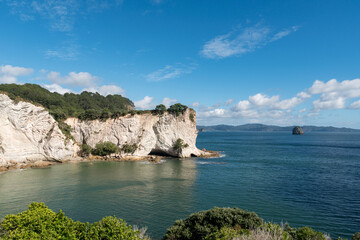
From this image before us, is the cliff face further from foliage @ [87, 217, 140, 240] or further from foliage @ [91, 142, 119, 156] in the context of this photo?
foliage @ [87, 217, 140, 240]

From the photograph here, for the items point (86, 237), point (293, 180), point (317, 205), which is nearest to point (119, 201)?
point (86, 237)

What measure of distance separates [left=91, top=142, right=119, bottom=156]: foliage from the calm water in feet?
35.8

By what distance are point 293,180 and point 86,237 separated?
3026 centimetres

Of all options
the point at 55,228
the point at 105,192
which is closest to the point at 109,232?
the point at 55,228

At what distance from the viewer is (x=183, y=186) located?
28141mm

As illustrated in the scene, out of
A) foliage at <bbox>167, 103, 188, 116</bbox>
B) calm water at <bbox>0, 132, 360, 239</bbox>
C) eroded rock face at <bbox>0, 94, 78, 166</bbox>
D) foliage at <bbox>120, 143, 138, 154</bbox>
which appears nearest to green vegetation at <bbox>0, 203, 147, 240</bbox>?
calm water at <bbox>0, 132, 360, 239</bbox>

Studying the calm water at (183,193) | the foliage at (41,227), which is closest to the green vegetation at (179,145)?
the calm water at (183,193)

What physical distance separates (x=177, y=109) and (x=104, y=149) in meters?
20.3

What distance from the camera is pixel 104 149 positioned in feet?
163

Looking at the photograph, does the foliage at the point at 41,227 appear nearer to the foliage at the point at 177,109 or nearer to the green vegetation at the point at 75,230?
the green vegetation at the point at 75,230

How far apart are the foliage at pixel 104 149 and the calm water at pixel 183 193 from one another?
10919 millimetres

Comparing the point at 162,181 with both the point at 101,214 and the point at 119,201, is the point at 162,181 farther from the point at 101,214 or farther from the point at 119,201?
the point at 101,214

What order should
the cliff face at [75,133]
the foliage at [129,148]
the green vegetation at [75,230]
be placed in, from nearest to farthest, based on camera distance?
the green vegetation at [75,230] → the cliff face at [75,133] → the foliage at [129,148]

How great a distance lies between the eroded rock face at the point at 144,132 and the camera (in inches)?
2014
